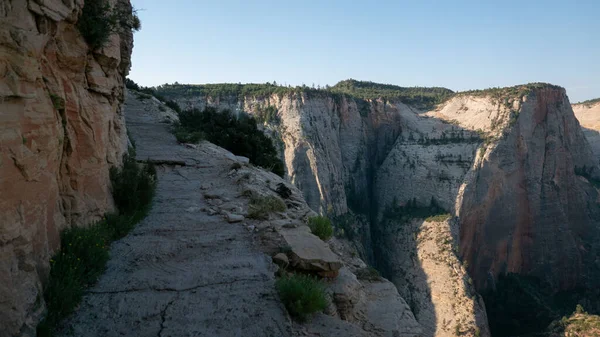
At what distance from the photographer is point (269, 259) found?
5.14 metres

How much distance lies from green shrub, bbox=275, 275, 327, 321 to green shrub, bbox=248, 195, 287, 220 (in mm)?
2599

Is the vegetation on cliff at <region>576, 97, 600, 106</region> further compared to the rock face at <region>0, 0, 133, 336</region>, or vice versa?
the vegetation on cliff at <region>576, 97, 600, 106</region>

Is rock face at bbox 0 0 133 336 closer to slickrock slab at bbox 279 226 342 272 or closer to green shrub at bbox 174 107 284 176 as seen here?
slickrock slab at bbox 279 226 342 272

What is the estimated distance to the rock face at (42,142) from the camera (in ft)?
11.2

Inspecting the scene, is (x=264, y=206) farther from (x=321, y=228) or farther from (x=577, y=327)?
(x=577, y=327)

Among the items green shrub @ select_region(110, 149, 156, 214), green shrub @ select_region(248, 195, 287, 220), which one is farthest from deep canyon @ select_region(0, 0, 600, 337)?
green shrub @ select_region(248, 195, 287, 220)

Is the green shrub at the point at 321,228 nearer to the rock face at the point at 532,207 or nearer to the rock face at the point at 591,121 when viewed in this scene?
the rock face at the point at 532,207

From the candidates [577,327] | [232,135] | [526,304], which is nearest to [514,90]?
[526,304]

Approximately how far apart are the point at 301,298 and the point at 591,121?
70095 mm

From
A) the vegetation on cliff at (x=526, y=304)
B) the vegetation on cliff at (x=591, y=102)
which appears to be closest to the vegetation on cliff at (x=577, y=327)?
the vegetation on cliff at (x=526, y=304)

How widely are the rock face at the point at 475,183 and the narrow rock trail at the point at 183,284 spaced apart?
24.8m

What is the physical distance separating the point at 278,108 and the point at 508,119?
1998cm

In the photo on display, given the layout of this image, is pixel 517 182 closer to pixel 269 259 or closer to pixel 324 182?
pixel 324 182

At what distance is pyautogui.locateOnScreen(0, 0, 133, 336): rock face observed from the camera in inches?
134
